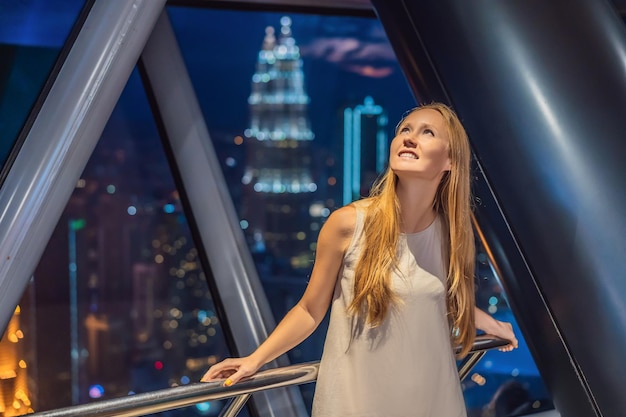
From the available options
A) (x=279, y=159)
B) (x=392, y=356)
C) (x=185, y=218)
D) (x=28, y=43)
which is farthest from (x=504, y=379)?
(x=28, y=43)

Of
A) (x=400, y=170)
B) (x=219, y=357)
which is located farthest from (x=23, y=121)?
(x=400, y=170)

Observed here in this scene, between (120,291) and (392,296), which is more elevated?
(120,291)

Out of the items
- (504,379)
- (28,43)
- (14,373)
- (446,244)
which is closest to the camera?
(446,244)

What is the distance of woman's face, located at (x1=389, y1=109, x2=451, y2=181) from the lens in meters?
1.86

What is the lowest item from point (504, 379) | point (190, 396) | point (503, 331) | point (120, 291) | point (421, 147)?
point (504, 379)

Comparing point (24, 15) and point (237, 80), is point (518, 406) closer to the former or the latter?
point (237, 80)

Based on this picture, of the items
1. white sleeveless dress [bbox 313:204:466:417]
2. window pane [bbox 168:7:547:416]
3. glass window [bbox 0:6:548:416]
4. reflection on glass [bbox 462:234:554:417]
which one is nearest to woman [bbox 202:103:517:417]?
white sleeveless dress [bbox 313:204:466:417]

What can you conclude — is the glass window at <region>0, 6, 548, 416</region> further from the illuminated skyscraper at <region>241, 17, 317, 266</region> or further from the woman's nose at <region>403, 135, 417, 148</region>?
the woman's nose at <region>403, 135, 417, 148</region>

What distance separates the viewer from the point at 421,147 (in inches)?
73.7

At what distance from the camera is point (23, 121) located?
117 inches

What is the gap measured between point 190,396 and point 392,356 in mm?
499

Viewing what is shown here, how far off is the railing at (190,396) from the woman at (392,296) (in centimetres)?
4

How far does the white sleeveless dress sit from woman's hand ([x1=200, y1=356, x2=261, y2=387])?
0.18 metres

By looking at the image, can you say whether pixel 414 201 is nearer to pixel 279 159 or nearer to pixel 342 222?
pixel 342 222
